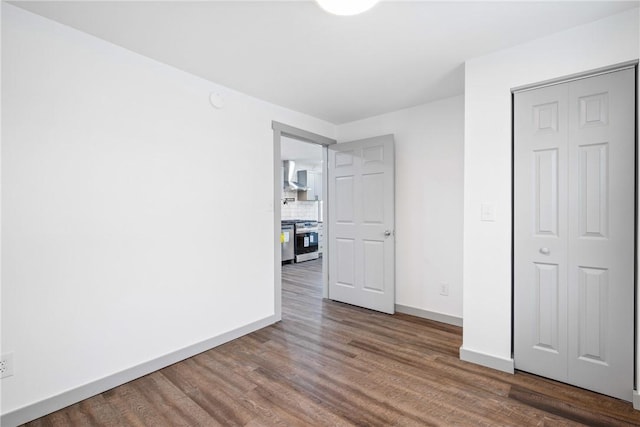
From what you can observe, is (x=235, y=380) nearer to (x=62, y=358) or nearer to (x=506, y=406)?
(x=62, y=358)

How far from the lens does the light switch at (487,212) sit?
236 cm

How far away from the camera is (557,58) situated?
210cm

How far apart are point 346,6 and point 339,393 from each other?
7.75 feet

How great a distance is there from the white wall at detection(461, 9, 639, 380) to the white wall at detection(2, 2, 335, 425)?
2017 mm

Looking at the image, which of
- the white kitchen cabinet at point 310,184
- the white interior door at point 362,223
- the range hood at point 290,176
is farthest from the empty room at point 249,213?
the white kitchen cabinet at point 310,184

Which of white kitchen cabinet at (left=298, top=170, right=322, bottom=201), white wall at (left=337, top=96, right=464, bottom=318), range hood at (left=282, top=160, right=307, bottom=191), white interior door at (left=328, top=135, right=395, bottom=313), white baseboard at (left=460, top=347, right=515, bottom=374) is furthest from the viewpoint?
white kitchen cabinet at (left=298, top=170, right=322, bottom=201)

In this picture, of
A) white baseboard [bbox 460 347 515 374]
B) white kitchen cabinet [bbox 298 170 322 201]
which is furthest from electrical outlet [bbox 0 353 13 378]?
white kitchen cabinet [bbox 298 170 322 201]

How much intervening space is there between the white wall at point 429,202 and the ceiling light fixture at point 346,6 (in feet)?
6.22

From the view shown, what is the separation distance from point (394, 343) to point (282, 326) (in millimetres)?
1151

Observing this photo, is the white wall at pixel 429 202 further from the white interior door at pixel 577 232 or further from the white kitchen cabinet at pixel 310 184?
the white kitchen cabinet at pixel 310 184

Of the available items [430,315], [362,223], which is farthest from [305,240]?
[430,315]

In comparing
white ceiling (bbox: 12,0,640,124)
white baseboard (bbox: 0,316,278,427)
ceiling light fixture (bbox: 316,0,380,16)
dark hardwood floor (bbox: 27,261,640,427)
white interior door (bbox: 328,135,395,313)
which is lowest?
dark hardwood floor (bbox: 27,261,640,427)

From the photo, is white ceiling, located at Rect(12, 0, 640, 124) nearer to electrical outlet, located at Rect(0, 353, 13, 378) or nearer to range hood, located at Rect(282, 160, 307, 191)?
electrical outlet, located at Rect(0, 353, 13, 378)

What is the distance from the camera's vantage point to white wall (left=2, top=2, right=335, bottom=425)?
1810mm
